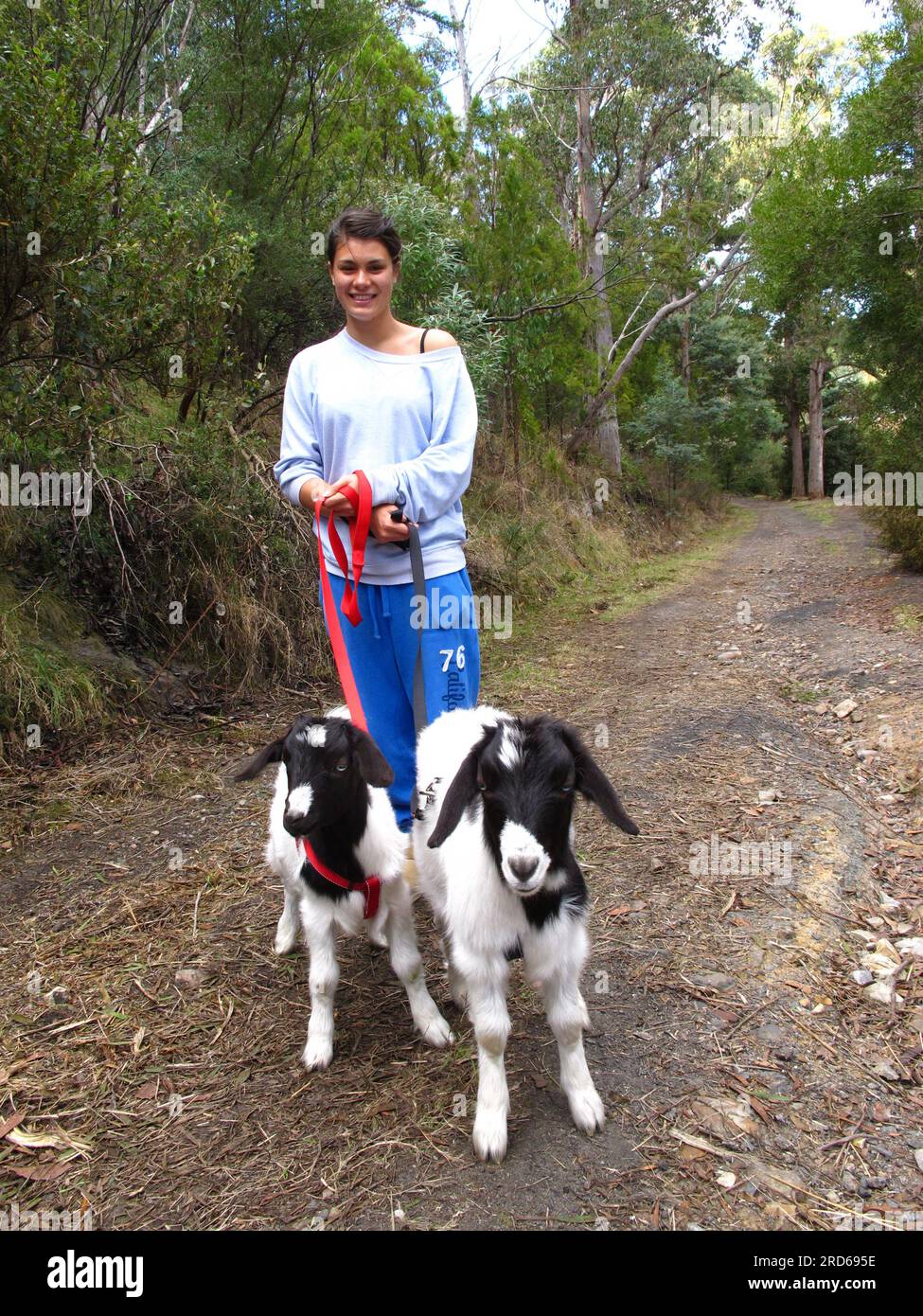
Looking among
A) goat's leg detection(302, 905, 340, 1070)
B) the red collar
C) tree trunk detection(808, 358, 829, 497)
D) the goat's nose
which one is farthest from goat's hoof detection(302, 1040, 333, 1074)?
tree trunk detection(808, 358, 829, 497)

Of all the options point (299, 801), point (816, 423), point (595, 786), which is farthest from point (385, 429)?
point (816, 423)

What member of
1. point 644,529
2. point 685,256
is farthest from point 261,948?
point 685,256

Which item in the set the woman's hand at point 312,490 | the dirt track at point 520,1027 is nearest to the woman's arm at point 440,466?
the woman's hand at point 312,490

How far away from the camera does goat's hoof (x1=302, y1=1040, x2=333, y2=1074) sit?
8.83 ft

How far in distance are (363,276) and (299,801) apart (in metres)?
1.68

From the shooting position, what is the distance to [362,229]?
2.65 m

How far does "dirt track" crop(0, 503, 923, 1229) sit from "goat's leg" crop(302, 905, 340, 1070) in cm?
8

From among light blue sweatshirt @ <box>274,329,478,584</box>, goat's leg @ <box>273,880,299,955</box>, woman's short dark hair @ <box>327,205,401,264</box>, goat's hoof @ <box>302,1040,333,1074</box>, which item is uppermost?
woman's short dark hair @ <box>327,205,401,264</box>

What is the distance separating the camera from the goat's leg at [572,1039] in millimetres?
2350

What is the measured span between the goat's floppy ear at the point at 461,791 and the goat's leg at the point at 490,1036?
1.34 feet

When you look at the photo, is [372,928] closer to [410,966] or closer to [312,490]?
[410,966]

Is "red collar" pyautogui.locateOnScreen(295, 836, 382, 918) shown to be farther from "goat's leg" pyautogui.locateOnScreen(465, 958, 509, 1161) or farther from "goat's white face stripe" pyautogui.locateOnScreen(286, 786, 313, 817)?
"goat's leg" pyautogui.locateOnScreen(465, 958, 509, 1161)

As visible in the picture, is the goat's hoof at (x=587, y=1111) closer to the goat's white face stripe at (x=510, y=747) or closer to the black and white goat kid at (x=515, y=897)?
the black and white goat kid at (x=515, y=897)
